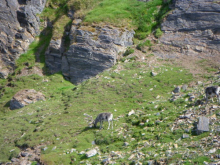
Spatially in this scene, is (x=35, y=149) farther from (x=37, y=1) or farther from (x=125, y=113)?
(x=37, y=1)

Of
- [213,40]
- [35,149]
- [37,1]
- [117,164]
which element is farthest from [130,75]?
[37,1]

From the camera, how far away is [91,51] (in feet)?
98.5

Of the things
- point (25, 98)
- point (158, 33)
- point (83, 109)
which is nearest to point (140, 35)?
point (158, 33)

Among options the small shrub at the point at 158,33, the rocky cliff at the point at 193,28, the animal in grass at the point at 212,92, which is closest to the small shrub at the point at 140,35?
the small shrub at the point at 158,33

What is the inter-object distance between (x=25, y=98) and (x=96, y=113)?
30.5 feet

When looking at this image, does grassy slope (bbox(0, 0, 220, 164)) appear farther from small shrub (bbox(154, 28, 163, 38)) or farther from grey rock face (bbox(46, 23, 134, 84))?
small shrub (bbox(154, 28, 163, 38))

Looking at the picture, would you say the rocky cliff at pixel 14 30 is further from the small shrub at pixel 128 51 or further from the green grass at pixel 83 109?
the small shrub at pixel 128 51

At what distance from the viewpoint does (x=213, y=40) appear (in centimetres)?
2858

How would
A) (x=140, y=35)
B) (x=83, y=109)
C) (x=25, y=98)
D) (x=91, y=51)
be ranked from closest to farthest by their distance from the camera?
(x=83, y=109), (x=25, y=98), (x=91, y=51), (x=140, y=35)

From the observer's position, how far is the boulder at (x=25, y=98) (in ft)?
83.4

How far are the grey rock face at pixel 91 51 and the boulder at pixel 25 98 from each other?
5.23 m

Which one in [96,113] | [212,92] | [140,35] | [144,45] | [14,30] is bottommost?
[96,113]

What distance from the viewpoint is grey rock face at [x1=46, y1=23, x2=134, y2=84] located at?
97.2ft

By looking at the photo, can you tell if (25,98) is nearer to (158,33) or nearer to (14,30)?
(14,30)
